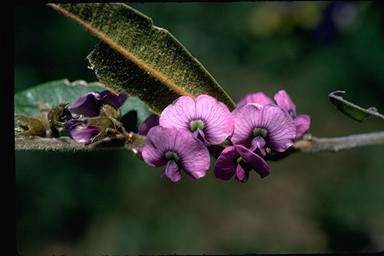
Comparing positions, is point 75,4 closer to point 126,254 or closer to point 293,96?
point 126,254

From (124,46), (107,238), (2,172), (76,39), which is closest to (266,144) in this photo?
(124,46)

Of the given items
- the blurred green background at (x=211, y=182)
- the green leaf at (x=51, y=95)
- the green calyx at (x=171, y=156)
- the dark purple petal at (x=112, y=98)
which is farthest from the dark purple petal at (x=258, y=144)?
the blurred green background at (x=211, y=182)

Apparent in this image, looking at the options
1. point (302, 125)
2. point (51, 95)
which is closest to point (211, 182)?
point (51, 95)

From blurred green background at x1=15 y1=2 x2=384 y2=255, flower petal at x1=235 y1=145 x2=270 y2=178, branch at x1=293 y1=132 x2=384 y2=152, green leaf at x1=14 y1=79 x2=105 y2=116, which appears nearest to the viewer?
flower petal at x1=235 y1=145 x2=270 y2=178

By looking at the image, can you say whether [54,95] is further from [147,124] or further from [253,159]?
[253,159]

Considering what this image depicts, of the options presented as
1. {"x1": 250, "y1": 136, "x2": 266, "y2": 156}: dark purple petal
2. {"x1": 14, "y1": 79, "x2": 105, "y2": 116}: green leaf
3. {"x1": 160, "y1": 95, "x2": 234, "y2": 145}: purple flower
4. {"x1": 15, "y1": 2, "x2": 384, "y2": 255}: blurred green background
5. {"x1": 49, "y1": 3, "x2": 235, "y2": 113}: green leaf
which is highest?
{"x1": 49, "y1": 3, "x2": 235, "y2": 113}: green leaf

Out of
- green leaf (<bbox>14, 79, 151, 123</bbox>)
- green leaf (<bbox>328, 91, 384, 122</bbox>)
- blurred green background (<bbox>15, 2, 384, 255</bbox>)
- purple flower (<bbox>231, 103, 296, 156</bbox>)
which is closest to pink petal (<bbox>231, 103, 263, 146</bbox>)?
purple flower (<bbox>231, 103, 296, 156</bbox>)

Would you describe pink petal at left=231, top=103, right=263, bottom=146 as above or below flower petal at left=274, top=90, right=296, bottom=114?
below

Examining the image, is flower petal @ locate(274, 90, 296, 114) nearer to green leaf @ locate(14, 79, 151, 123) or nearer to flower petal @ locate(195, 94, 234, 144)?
flower petal @ locate(195, 94, 234, 144)
